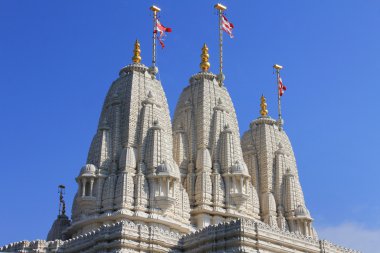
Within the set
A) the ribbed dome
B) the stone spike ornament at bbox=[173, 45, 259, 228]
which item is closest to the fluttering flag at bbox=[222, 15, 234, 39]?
the stone spike ornament at bbox=[173, 45, 259, 228]

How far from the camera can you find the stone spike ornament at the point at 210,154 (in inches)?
2461

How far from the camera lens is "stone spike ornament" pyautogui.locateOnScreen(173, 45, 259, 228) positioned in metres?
62.5

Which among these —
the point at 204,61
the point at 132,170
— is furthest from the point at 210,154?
the point at 204,61

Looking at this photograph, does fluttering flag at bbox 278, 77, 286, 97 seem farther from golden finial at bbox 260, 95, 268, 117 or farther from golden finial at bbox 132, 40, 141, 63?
golden finial at bbox 132, 40, 141, 63

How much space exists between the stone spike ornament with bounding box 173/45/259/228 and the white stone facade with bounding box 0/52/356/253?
0.10 meters

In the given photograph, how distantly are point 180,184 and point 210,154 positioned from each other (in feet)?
19.5

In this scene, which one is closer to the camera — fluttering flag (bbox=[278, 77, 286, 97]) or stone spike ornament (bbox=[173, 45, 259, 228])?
stone spike ornament (bbox=[173, 45, 259, 228])

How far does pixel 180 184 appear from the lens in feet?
200

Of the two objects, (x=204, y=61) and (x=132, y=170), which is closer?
(x=132, y=170)

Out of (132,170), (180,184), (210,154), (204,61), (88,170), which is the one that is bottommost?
(180,184)

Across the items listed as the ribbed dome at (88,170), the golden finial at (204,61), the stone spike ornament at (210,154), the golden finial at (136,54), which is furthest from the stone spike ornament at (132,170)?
the golden finial at (204,61)

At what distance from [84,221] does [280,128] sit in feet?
89.5

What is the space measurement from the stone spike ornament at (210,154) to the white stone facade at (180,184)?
10cm

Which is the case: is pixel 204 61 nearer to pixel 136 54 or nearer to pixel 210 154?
pixel 136 54
